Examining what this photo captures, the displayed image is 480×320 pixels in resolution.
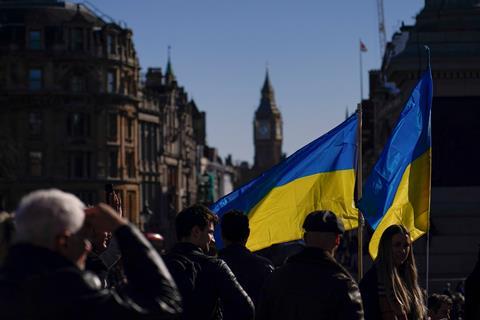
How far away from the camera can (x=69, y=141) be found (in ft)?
312

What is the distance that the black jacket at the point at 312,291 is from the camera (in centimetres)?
855

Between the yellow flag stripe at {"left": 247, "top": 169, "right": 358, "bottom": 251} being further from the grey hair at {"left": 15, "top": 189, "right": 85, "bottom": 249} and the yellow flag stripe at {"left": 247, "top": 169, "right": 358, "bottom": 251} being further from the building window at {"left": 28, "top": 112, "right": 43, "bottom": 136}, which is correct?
the building window at {"left": 28, "top": 112, "right": 43, "bottom": 136}

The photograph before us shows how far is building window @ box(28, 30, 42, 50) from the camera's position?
92.9 m

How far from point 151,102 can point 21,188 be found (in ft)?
67.6

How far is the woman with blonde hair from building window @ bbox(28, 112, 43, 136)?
84.9 m

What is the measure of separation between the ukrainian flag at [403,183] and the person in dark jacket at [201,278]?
134 inches

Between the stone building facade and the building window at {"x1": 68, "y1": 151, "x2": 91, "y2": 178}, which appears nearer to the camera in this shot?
the stone building facade

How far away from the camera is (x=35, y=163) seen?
9331cm

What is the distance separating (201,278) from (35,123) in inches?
3396

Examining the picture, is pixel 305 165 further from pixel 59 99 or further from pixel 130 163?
pixel 130 163

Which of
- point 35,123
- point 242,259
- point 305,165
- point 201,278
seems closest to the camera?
point 201,278

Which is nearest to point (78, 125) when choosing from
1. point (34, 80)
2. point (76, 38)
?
point (34, 80)

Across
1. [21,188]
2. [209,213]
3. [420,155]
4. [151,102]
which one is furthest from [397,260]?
[151,102]

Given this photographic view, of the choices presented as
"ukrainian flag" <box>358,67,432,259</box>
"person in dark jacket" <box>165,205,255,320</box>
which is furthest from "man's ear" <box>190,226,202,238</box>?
"ukrainian flag" <box>358,67,432,259</box>
